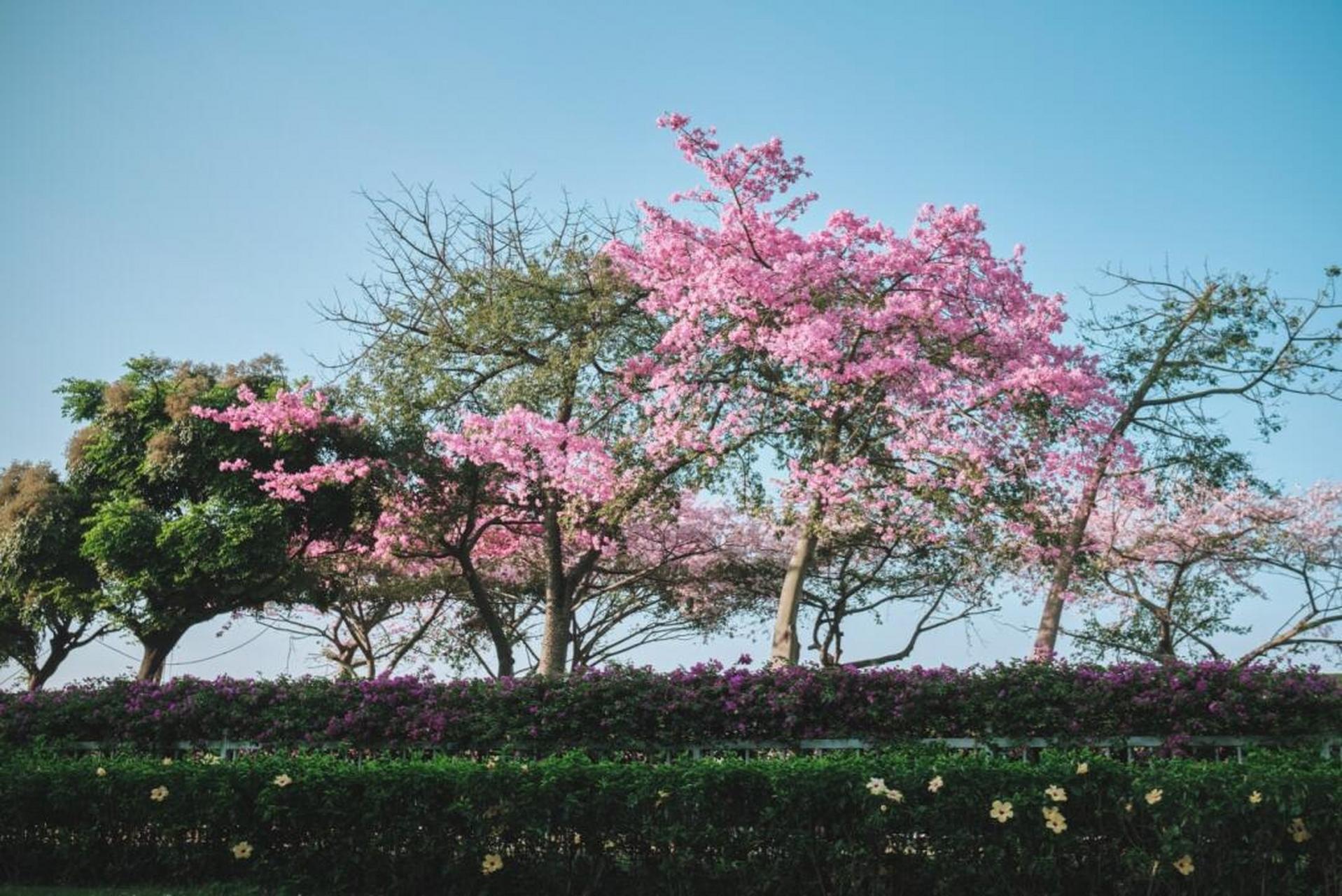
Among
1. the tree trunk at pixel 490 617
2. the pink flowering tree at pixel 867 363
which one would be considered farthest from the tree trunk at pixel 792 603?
the tree trunk at pixel 490 617

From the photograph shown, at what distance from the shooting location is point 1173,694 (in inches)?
Answer: 409

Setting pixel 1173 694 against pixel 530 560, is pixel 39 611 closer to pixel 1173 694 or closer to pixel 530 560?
pixel 530 560

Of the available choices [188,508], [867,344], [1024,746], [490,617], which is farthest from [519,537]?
[1024,746]

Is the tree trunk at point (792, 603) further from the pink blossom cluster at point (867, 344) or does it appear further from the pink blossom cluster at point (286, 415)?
the pink blossom cluster at point (286, 415)

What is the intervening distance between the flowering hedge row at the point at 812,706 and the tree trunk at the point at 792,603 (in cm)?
337

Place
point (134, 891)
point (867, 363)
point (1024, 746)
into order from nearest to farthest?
point (134, 891), point (1024, 746), point (867, 363)

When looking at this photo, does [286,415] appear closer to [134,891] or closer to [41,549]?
[41,549]

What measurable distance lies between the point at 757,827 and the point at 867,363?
7640 millimetres

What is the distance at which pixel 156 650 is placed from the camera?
2023 centimetres

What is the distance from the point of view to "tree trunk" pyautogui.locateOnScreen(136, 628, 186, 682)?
20.0m

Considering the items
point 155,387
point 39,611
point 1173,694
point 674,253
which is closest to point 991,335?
point 674,253

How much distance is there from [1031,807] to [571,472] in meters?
9.41

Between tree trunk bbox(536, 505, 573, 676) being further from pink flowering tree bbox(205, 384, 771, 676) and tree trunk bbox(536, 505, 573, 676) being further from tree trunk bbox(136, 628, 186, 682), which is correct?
tree trunk bbox(136, 628, 186, 682)

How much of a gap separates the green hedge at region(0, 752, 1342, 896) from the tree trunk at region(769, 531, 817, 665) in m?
6.54
